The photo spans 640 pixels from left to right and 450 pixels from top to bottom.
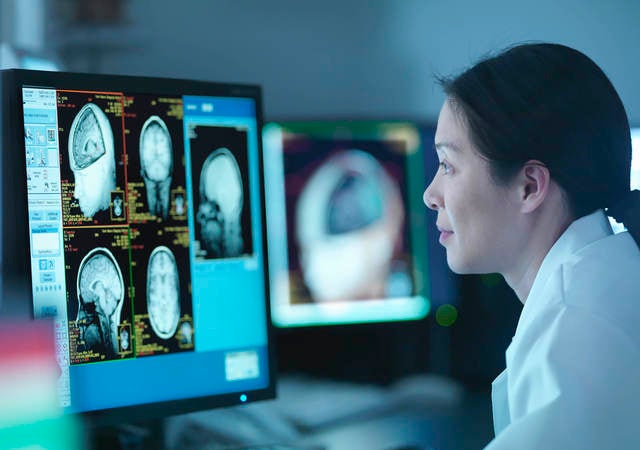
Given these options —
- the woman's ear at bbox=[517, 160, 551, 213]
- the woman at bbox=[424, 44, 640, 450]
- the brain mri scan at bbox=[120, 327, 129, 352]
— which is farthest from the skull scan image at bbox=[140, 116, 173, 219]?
the woman's ear at bbox=[517, 160, 551, 213]

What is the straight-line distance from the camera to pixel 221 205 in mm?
1102

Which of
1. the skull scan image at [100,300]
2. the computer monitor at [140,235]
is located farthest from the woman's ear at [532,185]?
the skull scan image at [100,300]

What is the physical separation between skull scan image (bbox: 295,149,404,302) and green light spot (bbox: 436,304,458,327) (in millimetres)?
147

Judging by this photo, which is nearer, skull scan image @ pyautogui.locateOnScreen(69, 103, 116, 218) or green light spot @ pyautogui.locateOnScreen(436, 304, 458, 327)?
skull scan image @ pyautogui.locateOnScreen(69, 103, 116, 218)

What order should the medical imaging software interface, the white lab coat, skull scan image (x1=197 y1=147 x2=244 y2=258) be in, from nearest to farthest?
the white lab coat → the medical imaging software interface → skull scan image (x1=197 y1=147 x2=244 y2=258)

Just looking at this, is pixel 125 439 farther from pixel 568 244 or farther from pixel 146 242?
pixel 568 244

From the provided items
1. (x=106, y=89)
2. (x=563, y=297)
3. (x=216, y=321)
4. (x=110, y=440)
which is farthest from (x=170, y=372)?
(x=563, y=297)

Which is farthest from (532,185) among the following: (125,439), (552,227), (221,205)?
(125,439)

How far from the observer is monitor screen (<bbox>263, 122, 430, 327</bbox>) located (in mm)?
1687

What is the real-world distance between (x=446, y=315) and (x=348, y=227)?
30 centimetres

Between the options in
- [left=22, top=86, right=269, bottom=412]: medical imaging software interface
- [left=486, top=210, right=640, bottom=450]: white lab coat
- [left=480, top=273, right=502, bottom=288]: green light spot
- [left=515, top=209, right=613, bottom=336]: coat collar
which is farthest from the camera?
[left=480, top=273, right=502, bottom=288]: green light spot

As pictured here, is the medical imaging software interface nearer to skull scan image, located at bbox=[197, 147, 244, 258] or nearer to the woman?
skull scan image, located at bbox=[197, 147, 244, 258]

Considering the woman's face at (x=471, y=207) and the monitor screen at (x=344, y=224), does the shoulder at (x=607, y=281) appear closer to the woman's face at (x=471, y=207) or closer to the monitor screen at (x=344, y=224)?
the woman's face at (x=471, y=207)

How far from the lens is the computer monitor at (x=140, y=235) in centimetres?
95
